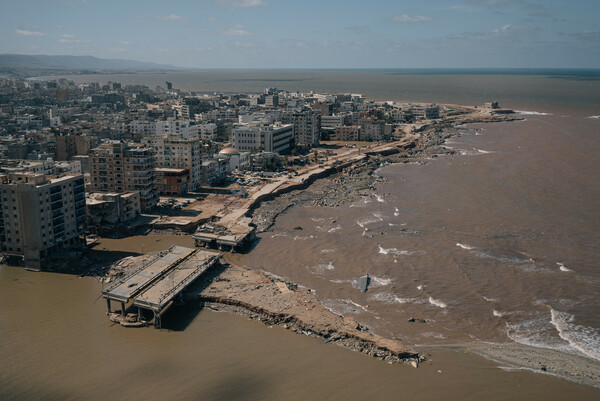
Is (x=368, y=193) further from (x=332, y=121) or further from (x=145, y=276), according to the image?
(x=332, y=121)

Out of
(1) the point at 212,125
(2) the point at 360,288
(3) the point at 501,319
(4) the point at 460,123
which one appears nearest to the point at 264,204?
(2) the point at 360,288

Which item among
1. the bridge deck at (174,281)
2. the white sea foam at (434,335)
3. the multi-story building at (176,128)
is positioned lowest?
the white sea foam at (434,335)

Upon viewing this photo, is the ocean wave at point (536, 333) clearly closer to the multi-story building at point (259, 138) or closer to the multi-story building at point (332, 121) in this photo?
the multi-story building at point (259, 138)

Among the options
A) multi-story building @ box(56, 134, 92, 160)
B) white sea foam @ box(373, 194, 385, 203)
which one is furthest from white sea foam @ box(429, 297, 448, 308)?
multi-story building @ box(56, 134, 92, 160)

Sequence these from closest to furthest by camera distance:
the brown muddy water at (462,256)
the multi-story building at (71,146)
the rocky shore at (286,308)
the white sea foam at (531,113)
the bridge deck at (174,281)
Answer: the rocky shore at (286,308) → the bridge deck at (174,281) → the brown muddy water at (462,256) → the multi-story building at (71,146) → the white sea foam at (531,113)

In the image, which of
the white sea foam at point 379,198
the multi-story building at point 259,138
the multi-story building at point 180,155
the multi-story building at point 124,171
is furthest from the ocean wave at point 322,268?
the multi-story building at point 259,138

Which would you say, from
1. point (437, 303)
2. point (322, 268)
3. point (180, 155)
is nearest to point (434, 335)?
point (437, 303)

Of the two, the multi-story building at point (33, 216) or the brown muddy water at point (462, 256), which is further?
the multi-story building at point (33, 216)

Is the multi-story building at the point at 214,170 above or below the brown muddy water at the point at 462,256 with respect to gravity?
above
